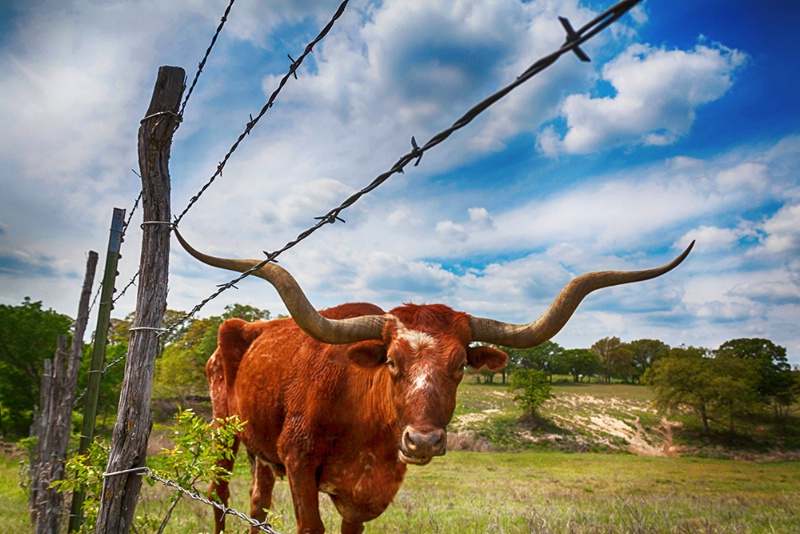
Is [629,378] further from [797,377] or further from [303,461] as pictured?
[303,461]

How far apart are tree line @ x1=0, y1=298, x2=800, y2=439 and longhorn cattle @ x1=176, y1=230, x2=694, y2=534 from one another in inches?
49.6

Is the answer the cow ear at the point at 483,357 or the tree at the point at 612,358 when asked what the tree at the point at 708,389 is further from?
the cow ear at the point at 483,357

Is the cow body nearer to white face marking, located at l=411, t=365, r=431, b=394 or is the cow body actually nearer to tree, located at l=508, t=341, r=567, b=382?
white face marking, located at l=411, t=365, r=431, b=394

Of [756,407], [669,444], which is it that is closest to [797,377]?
[756,407]

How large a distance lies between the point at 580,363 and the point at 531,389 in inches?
1064

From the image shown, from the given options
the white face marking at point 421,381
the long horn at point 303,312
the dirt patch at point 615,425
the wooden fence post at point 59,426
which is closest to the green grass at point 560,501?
the white face marking at point 421,381

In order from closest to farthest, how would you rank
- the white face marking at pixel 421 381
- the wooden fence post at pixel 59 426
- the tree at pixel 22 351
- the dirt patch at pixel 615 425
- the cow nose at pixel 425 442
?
1. the cow nose at pixel 425 442
2. the white face marking at pixel 421 381
3. the wooden fence post at pixel 59 426
4. the tree at pixel 22 351
5. the dirt patch at pixel 615 425

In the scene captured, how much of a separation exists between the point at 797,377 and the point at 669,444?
1976 cm

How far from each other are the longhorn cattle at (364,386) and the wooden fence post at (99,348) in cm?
121

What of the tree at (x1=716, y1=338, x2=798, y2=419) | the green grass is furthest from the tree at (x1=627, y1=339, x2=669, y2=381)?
the green grass

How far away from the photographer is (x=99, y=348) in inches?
163

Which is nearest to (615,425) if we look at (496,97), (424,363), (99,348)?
(424,363)

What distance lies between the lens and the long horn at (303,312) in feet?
11.9

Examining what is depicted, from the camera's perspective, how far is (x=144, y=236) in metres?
2.77
